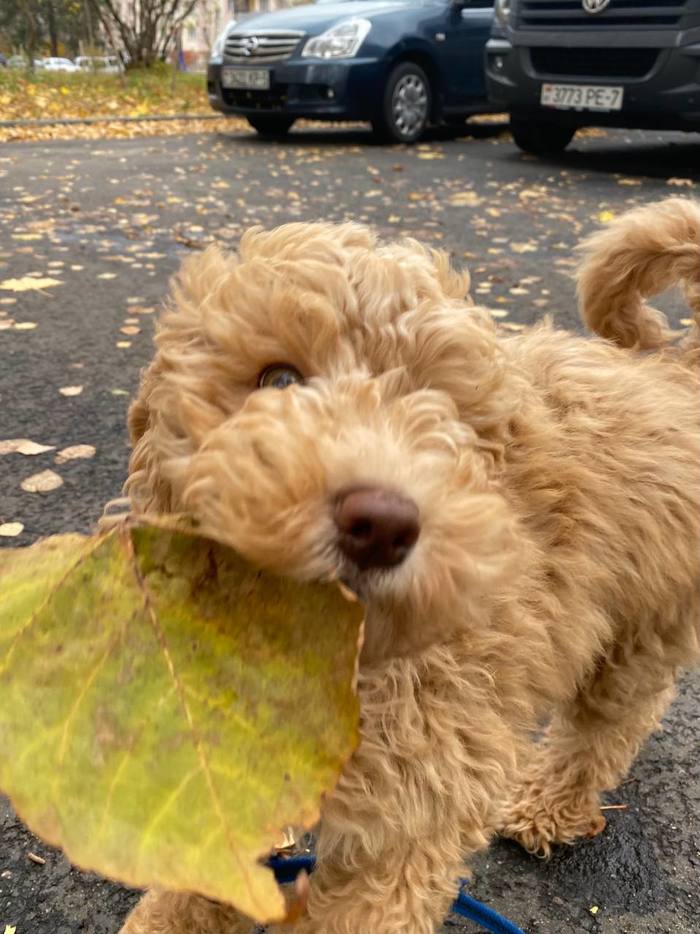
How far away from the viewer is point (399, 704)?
172cm

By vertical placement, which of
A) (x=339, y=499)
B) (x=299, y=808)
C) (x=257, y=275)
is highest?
(x=257, y=275)

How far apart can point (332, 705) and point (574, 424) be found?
46.0 inches

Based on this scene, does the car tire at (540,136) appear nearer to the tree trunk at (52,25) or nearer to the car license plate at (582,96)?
the car license plate at (582,96)

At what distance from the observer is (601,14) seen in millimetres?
9469

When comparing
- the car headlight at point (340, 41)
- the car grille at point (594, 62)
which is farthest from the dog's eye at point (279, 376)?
the car headlight at point (340, 41)


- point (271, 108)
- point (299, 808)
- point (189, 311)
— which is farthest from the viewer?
point (271, 108)

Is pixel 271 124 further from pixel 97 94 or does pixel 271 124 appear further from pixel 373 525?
pixel 373 525

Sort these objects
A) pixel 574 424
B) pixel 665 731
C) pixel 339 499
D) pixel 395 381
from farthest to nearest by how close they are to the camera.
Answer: pixel 665 731 → pixel 574 424 → pixel 395 381 → pixel 339 499

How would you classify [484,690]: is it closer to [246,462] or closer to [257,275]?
[246,462]

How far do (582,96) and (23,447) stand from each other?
8.02 meters

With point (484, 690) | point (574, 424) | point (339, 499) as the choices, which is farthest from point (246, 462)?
point (574, 424)

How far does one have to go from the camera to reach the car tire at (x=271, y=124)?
1373cm

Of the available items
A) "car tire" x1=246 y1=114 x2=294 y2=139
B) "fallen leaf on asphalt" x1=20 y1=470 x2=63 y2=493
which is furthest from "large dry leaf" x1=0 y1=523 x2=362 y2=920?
"car tire" x1=246 y1=114 x2=294 y2=139

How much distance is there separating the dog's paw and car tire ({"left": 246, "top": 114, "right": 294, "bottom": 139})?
12.4 m
